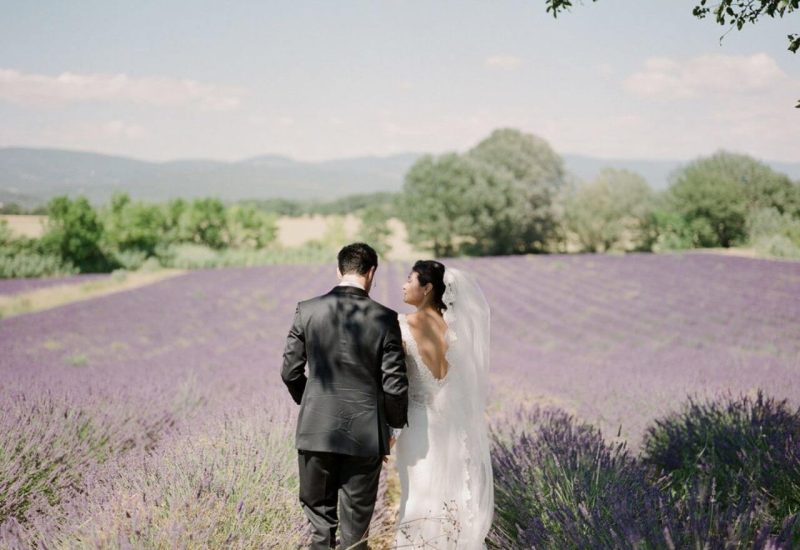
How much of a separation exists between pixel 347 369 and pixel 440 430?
77 cm

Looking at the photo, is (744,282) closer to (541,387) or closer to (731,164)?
(541,387)

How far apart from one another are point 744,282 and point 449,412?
16327mm

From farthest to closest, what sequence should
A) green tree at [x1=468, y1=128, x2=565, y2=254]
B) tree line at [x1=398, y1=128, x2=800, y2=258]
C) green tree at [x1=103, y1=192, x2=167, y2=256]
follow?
green tree at [x1=468, y1=128, x2=565, y2=254]
tree line at [x1=398, y1=128, x2=800, y2=258]
green tree at [x1=103, y1=192, x2=167, y2=256]

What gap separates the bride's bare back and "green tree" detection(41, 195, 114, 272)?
3280cm

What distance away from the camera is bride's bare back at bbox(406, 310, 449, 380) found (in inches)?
117

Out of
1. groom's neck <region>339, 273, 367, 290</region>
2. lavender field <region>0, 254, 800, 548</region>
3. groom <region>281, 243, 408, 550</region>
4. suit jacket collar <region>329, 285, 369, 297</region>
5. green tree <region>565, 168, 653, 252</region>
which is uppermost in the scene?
green tree <region>565, 168, 653, 252</region>

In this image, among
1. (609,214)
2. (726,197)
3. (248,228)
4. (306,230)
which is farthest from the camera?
(306,230)

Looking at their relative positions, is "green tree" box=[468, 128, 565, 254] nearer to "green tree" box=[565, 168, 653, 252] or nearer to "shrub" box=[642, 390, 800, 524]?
"green tree" box=[565, 168, 653, 252]

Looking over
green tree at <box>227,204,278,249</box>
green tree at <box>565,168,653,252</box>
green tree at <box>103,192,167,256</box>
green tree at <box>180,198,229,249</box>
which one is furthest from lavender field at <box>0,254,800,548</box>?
green tree at <box>227,204,278,249</box>

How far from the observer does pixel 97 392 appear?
468 centimetres

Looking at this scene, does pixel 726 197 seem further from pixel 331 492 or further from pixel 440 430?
pixel 331 492

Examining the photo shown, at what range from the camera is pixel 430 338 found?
117 inches

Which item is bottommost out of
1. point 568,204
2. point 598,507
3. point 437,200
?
point 598,507

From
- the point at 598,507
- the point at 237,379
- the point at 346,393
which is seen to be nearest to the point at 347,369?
the point at 346,393
